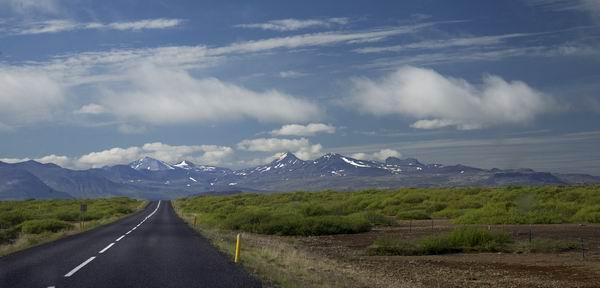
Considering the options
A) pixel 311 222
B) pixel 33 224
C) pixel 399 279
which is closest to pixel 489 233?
pixel 399 279

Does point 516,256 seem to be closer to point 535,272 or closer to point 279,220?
point 535,272

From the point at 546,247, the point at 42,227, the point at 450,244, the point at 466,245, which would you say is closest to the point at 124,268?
the point at 450,244

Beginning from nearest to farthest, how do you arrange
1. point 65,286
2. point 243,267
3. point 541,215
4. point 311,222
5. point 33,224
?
point 65,286, point 243,267, point 311,222, point 541,215, point 33,224

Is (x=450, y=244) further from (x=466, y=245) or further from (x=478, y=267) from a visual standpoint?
(x=478, y=267)

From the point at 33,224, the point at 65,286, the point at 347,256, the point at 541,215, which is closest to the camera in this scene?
the point at 65,286

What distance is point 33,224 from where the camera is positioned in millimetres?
49594

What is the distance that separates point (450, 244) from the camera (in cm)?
2920

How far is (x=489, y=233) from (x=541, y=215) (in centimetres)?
1676

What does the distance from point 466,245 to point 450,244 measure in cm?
73

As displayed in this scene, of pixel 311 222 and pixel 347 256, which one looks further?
pixel 311 222

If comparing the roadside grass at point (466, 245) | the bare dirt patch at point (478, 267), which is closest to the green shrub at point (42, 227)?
the bare dirt patch at point (478, 267)

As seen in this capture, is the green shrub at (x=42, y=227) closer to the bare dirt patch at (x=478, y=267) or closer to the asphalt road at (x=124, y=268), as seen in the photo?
the asphalt road at (x=124, y=268)

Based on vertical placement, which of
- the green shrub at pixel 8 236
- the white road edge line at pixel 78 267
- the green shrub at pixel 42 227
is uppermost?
the white road edge line at pixel 78 267

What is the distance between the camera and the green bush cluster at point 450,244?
28672 millimetres
